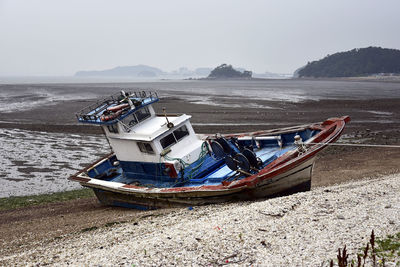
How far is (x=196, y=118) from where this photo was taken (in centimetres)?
3766

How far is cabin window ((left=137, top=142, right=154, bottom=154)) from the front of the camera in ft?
44.0

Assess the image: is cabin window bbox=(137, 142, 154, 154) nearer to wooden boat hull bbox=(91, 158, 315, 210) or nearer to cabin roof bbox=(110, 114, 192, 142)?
cabin roof bbox=(110, 114, 192, 142)


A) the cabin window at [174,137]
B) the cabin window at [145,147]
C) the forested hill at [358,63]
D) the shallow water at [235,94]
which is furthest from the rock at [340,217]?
the forested hill at [358,63]

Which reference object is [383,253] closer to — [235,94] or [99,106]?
[99,106]

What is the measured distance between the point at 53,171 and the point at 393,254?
19.8 metres

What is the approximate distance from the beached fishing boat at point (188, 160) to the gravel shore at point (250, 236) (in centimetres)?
124

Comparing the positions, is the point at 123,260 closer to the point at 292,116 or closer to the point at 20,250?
the point at 20,250

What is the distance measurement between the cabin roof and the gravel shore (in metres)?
4.02

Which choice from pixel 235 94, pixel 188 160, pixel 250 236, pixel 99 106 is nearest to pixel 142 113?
pixel 99 106

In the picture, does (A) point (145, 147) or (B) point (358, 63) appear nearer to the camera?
(A) point (145, 147)

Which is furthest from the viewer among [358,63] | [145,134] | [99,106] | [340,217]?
[358,63]

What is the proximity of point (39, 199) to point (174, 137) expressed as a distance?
7.65m

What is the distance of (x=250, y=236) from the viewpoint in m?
7.27

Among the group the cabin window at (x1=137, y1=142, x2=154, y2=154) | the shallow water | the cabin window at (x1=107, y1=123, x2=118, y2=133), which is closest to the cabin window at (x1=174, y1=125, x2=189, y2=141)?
the cabin window at (x1=137, y1=142, x2=154, y2=154)
